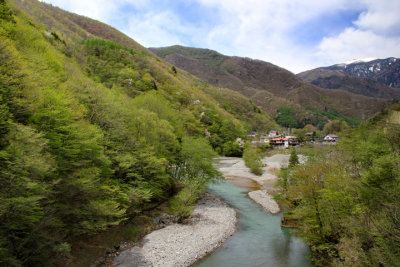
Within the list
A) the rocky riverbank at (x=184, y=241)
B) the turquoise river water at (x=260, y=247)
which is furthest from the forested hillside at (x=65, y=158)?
the turquoise river water at (x=260, y=247)

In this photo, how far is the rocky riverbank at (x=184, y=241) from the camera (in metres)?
19.8

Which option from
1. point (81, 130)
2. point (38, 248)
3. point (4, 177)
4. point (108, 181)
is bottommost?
point (38, 248)

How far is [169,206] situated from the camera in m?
32.2

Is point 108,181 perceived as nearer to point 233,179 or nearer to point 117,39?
point 233,179

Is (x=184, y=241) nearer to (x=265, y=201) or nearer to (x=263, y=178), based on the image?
(x=265, y=201)

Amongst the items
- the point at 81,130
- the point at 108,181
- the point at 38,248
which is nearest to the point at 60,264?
the point at 38,248

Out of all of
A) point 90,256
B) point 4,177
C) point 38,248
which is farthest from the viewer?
point 90,256

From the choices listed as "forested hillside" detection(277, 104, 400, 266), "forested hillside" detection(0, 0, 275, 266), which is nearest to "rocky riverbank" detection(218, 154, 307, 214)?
"forested hillside" detection(0, 0, 275, 266)

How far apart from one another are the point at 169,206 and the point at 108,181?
12.2 metres

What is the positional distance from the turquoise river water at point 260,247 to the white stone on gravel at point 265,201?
1718mm

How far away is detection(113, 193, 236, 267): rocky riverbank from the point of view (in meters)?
19.8

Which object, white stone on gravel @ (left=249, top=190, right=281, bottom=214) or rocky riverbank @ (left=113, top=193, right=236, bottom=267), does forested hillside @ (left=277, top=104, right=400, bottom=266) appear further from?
white stone on gravel @ (left=249, top=190, right=281, bottom=214)

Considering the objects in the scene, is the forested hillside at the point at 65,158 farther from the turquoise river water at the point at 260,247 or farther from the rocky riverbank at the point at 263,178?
the rocky riverbank at the point at 263,178

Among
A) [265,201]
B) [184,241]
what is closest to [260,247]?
[184,241]
